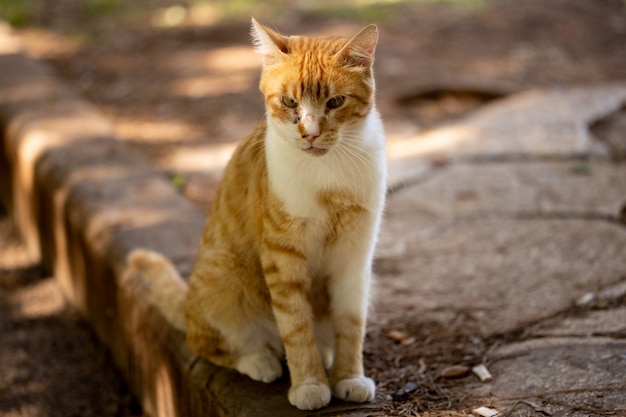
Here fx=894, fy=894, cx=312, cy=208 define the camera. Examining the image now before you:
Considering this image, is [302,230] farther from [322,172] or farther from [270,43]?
[270,43]

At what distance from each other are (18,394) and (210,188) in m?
1.54

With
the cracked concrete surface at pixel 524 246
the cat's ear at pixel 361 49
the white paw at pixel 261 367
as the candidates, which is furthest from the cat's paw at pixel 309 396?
the cat's ear at pixel 361 49

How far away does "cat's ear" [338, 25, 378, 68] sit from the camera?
8.34 feet

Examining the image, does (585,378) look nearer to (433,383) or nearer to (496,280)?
(433,383)

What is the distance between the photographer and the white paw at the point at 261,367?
9.17ft

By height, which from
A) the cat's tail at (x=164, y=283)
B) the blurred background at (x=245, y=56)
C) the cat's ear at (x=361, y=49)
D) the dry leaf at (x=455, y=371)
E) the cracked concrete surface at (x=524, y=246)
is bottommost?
the dry leaf at (x=455, y=371)

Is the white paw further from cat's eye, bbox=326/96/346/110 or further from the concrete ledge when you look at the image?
cat's eye, bbox=326/96/346/110

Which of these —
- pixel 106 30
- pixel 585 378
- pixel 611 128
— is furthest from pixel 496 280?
pixel 106 30

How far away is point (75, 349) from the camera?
395 cm

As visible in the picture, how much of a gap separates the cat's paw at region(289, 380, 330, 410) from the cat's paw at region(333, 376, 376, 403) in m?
0.06

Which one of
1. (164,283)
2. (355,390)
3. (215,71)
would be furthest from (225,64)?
(355,390)

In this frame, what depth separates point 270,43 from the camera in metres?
2.60

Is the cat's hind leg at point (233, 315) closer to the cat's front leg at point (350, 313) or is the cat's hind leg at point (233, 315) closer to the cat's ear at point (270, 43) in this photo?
the cat's front leg at point (350, 313)

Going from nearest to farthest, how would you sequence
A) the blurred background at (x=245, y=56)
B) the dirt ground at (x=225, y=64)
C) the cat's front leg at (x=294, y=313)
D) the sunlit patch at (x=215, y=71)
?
the cat's front leg at (x=294, y=313) → the dirt ground at (x=225, y=64) → the blurred background at (x=245, y=56) → the sunlit patch at (x=215, y=71)
